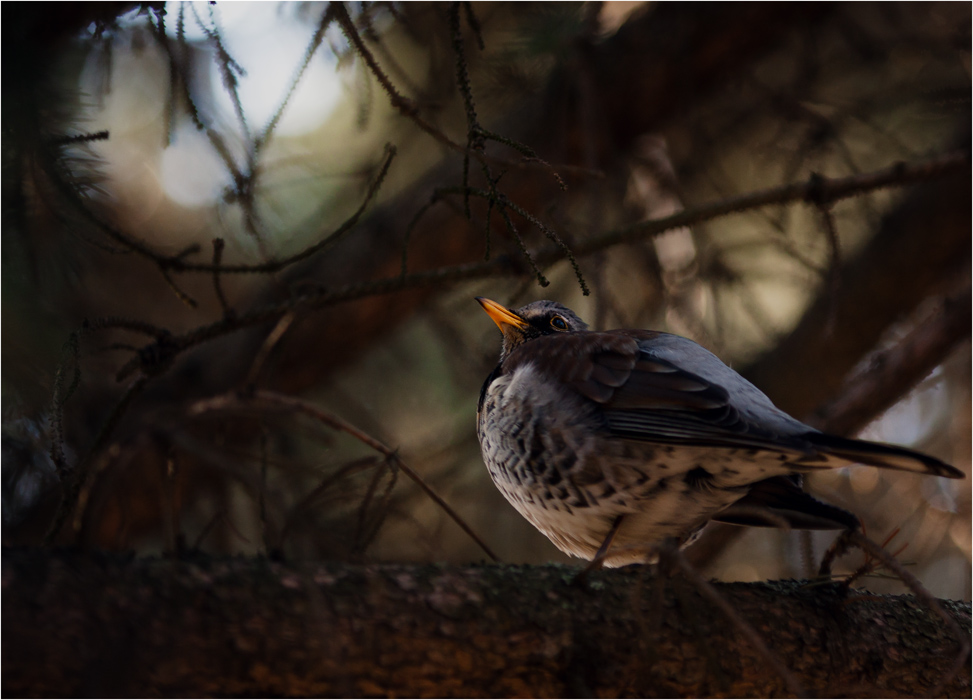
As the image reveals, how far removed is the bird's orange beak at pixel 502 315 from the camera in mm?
2869

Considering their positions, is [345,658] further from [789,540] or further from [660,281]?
[660,281]

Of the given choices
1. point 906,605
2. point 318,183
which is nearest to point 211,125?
point 318,183

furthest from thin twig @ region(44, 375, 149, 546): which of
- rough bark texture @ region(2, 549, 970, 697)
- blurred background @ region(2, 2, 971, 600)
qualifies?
blurred background @ region(2, 2, 971, 600)

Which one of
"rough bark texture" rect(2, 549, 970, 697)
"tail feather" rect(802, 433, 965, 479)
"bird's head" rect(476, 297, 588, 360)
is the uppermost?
"bird's head" rect(476, 297, 588, 360)

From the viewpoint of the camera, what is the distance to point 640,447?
2.08m

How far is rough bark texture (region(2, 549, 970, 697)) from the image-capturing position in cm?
129

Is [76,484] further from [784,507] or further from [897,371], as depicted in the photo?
[897,371]

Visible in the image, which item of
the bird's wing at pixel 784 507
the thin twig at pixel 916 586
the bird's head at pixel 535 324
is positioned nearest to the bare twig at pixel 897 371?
the bird's wing at pixel 784 507

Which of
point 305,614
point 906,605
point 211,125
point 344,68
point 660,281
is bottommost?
point 906,605

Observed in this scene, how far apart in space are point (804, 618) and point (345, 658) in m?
1.20

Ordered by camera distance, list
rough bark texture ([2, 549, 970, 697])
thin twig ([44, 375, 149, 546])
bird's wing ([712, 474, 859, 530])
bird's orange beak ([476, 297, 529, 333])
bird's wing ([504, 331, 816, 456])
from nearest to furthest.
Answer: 1. rough bark texture ([2, 549, 970, 697])
2. thin twig ([44, 375, 149, 546])
3. bird's wing ([504, 331, 816, 456])
4. bird's wing ([712, 474, 859, 530])
5. bird's orange beak ([476, 297, 529, 333])

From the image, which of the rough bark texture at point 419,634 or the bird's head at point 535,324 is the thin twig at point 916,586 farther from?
the bird's head at point 535,324

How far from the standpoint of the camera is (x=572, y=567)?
6.14 feet

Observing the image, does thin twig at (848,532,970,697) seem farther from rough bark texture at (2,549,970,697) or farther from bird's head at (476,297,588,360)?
bird's head at (476,297,588,360)
